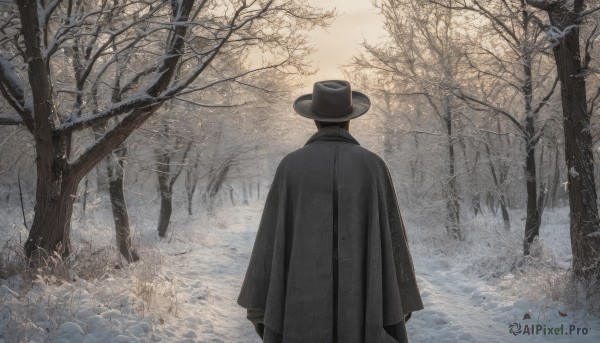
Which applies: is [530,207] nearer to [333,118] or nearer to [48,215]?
[333,118]

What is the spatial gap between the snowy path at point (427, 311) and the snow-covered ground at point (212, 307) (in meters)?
0.01

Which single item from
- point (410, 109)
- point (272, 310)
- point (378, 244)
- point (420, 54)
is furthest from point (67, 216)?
point (410, 109)

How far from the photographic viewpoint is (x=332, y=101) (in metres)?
2.68

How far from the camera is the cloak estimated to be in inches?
98.9

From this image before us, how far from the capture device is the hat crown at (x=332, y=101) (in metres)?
2.68

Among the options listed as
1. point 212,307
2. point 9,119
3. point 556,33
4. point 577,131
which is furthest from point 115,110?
point 577,131

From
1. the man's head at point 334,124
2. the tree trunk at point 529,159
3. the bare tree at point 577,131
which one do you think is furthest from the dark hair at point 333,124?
the tree trunk at point 529,159

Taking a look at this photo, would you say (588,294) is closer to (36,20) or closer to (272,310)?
(272,310)

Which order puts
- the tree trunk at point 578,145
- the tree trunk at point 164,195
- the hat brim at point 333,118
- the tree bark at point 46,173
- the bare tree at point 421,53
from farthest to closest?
the tree trunk at point 164,195 < the bare tree at point 421,53 < the tree trunk at point 578,145 < the tree bark at point 46,173 < the hat brim at point 333,118

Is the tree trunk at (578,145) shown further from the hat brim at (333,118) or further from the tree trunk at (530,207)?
the hat brim at (333,118)

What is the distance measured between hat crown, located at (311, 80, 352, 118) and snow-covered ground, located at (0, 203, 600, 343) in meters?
3.67

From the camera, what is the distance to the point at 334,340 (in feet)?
8.42

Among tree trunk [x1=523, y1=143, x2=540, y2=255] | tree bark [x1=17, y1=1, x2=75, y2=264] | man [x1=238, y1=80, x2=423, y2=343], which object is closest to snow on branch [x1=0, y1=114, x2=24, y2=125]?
tree bark [x1=17, y1=1, x2=75, y2=264]

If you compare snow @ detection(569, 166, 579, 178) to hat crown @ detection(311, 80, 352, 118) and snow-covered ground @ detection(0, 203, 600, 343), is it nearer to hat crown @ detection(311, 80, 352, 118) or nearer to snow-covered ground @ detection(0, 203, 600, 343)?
snow-covered ground @ detection(0, 203, 600, 343)
